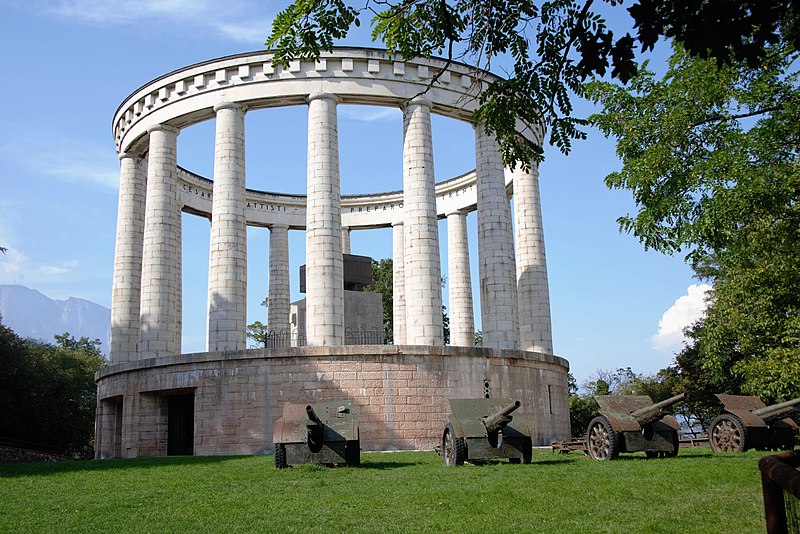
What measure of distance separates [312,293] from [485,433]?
12.7 m

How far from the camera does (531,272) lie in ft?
114

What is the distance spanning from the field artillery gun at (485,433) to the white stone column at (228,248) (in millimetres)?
13518

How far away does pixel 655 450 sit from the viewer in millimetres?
18906

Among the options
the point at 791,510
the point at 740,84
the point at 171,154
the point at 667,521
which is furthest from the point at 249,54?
the point at 791,510

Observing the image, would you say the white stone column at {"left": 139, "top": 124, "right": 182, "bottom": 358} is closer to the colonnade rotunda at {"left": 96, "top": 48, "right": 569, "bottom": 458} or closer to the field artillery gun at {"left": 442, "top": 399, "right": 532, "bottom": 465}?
the colonnade rotunda at {"left": 96, "top": 48, "right": 569, "bottom": 458}

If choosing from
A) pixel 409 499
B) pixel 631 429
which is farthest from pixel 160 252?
pixel 409 499

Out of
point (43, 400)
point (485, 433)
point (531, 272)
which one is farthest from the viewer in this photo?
point (43, 400)

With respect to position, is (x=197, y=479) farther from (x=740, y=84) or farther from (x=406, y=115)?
(x=406, y=115)

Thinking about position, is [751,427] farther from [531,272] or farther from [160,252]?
[160,252]

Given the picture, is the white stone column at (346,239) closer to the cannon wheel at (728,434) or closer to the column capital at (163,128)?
the column capital at (163,128)

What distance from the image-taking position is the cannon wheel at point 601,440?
1834 centimetres

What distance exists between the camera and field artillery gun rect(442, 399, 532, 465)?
17734mm

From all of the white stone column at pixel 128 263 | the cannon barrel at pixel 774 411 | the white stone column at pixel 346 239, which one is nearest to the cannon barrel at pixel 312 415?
the cannon barrel at pixel 774 411

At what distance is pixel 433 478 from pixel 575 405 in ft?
138
